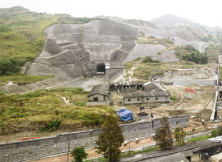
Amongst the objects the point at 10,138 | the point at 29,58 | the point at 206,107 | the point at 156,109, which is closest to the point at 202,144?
the point at 156,109

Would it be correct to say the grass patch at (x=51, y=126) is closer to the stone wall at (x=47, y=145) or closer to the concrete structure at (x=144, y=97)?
the stone wall at (x=47, y=145)

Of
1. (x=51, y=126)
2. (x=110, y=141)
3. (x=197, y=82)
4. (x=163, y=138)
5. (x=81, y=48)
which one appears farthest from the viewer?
(x=81, y=48)

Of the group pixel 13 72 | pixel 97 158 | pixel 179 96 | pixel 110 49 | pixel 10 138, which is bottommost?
Result: pixel 97 158

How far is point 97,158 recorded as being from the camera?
43.3 ft

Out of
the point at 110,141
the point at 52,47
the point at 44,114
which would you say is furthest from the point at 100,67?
the point at 110,141

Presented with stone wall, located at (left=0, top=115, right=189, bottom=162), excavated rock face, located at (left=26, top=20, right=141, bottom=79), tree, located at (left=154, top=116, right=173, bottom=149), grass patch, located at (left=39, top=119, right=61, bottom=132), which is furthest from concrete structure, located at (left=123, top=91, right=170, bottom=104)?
excavated rock face, located at (left=26, top=20, right=141, bottom=79)

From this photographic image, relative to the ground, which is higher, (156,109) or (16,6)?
(16,6)

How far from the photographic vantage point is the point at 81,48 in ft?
216

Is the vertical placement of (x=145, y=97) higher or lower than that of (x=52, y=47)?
lower

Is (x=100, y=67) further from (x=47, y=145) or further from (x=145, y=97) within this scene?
(x=47, y=145)

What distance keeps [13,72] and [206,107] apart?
126 feet

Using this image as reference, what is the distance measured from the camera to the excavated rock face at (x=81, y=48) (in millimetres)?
49719

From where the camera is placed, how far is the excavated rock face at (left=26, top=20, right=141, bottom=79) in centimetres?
4972

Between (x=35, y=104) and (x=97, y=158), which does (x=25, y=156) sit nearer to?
(x=97, y=158)
